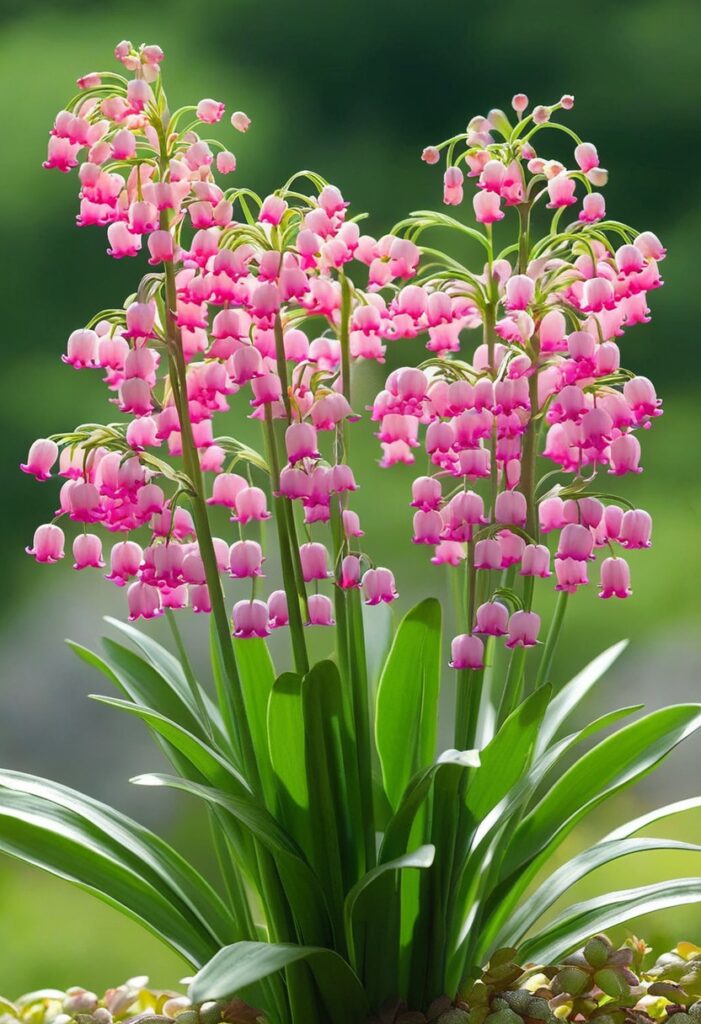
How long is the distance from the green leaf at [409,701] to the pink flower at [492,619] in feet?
0.41

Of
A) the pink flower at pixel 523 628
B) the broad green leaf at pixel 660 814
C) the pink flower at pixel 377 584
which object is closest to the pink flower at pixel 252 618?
the pink flower at pixel 377 584

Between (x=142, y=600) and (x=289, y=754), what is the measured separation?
0.73 ft

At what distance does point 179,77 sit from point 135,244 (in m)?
1.18

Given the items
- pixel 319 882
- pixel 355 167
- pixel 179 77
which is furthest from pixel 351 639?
pixel 179 77

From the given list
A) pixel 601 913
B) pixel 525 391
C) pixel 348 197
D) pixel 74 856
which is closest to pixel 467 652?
pixel 525 391

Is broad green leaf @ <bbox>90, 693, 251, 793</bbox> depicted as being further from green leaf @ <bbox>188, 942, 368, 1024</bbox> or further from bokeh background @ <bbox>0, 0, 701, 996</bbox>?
bokeh background @ <bbox>0, 0, 701, 996</bbox>

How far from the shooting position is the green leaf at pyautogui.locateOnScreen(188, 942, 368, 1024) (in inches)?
42.9

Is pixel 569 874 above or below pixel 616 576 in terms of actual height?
below

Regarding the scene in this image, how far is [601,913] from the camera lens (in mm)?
1384

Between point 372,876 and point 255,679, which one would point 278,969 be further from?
point 255,679

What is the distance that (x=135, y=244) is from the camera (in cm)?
125

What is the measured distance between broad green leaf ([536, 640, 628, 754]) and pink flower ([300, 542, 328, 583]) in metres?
0.37

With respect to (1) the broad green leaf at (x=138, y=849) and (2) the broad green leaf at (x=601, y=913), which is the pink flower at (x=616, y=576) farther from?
(1) the broad green leaf at (x=138, y=849)

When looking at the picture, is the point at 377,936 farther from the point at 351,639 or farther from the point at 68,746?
the point at 68,746
